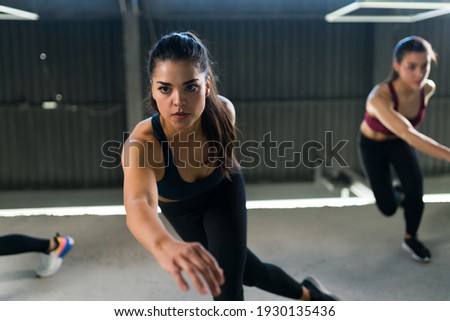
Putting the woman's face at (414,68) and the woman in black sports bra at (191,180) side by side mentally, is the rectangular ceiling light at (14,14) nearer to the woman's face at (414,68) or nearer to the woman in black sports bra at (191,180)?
the woman in black sports bra at (191,180)

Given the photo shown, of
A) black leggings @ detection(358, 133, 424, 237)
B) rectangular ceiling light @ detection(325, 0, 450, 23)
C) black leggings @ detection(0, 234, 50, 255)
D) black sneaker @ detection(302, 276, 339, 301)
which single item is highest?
rectangular ceiling light @ detection(325, 0, 450, 23)

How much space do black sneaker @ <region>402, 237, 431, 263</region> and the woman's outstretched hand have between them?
81 cm

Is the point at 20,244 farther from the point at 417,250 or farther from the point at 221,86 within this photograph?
the point at 417,250

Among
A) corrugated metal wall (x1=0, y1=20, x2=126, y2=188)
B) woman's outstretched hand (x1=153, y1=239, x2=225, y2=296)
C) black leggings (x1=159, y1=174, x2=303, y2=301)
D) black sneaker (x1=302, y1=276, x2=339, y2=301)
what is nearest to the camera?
woman's outstretched hand (x1=153, y1=239, x2=225, y2=296)

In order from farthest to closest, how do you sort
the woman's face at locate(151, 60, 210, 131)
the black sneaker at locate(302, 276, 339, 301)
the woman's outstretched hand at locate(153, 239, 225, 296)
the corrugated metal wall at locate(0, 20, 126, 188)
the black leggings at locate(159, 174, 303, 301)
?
the corrugated metal wall at locate(0, 20, 126, 188) < the black sneaker at locate(302, 276, 339, 301) < the black leggings at locate(159, 174, 303, 301) < the woman's face at locate(151, 60, 210, 131) < the woman's outstretched hand at locate(153, 239, 225, 296)

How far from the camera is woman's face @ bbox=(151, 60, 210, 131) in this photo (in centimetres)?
56

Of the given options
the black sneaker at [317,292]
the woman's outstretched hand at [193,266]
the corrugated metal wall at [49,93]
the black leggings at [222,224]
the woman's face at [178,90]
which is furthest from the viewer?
the corrugated metal wall at [49,93]

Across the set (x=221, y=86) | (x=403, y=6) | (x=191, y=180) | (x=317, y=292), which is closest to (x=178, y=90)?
(x=191, y=180)

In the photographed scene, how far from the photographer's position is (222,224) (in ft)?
2.29

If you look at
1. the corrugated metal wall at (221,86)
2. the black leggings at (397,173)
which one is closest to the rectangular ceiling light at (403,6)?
the corrugated metal wall at (221,86)

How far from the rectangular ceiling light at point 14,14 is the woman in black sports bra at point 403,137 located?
0.81m

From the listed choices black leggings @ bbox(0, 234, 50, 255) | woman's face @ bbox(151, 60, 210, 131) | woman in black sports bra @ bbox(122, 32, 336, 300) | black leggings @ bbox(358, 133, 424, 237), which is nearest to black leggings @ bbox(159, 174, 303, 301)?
woman in black sports bra @ bbox(122, 32, 336, 300)

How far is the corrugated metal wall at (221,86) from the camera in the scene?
1.08 meters

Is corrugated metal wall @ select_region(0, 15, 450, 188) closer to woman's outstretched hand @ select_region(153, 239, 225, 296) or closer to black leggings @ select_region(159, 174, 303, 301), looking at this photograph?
black leggings @ select_region(159, 174, 303, 301)
